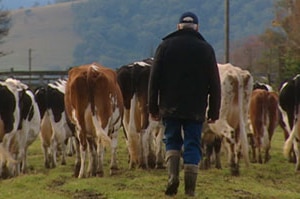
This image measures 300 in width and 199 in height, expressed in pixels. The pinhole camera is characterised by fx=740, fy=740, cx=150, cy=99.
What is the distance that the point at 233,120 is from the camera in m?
14.9

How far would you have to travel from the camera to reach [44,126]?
2012 centimetres

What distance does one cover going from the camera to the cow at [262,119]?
64.0 feet

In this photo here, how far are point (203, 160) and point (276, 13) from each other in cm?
3662

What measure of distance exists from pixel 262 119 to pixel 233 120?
199 inches

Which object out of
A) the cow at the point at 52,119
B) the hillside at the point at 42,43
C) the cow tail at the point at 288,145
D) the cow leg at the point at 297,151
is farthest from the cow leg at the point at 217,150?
the hillside at the point at 42,43

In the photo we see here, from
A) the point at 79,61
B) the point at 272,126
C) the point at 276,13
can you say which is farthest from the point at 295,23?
the point at 79,61

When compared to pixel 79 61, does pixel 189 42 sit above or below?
below

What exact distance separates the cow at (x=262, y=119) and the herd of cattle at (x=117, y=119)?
1.18 ft

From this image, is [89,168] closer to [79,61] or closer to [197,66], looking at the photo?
[197,66]

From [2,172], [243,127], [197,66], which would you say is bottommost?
[2,172]

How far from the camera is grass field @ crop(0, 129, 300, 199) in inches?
465

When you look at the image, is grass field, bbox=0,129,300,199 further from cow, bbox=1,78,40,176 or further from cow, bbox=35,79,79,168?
cow, bbox=35,79,79,168

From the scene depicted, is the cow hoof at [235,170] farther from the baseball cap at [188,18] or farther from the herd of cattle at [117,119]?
the baseball cap at [188,18]

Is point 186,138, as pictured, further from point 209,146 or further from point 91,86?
point 209,146
